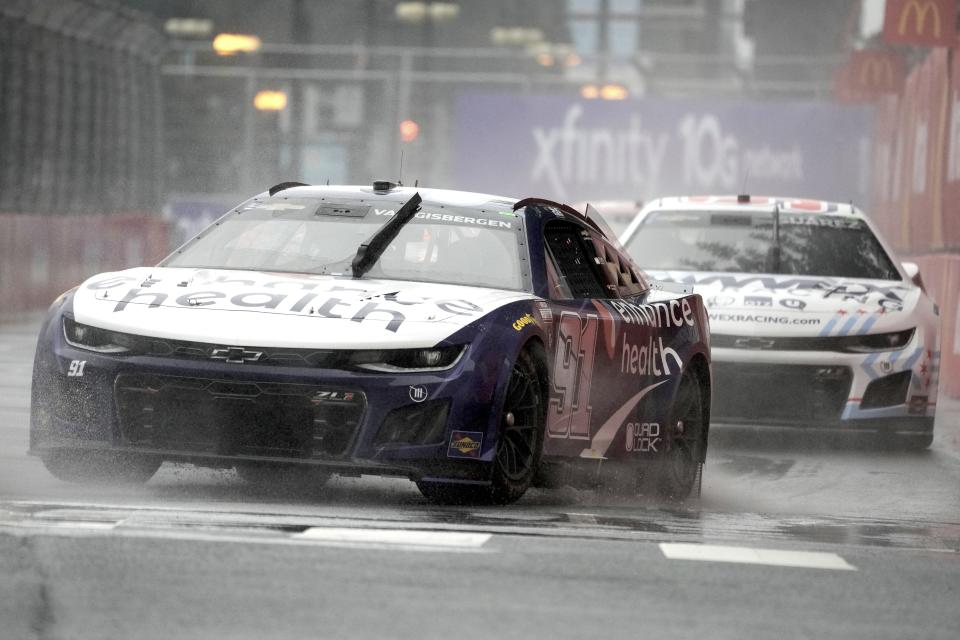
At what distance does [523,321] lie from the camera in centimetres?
782

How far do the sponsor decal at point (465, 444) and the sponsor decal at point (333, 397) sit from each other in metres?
0.38

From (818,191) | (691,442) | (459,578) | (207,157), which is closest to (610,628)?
(459,578)

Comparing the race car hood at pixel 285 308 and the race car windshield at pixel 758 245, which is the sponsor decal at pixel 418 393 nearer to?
the race car hood at pixel 285 308

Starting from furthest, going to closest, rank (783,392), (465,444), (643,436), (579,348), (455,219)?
(783,392), (643,436), (455,219), (579,348), (465,444)

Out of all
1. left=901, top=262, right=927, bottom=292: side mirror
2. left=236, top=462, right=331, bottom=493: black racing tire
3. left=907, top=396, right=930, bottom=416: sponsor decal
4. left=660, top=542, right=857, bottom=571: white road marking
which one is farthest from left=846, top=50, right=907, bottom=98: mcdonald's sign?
left=660, top=542, right=857, bottom=571: white road marking

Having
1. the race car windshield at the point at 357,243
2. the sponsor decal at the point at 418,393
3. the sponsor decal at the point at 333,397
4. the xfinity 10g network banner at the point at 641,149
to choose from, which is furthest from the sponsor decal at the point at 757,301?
the xfinity 10g network banner at the point at 641,149

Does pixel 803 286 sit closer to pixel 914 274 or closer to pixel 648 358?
pixel 914 274

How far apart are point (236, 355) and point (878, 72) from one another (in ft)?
77.8

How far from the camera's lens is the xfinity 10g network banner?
34156 mm

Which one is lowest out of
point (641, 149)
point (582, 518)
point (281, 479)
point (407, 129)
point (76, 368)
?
point (641, 149)

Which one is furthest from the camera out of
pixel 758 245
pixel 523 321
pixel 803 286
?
pixel 758 245

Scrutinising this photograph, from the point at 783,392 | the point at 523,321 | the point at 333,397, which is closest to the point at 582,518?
the point at 523,321

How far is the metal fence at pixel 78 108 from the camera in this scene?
26281mm

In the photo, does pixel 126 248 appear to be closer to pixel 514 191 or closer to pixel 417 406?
pixel 514 191
